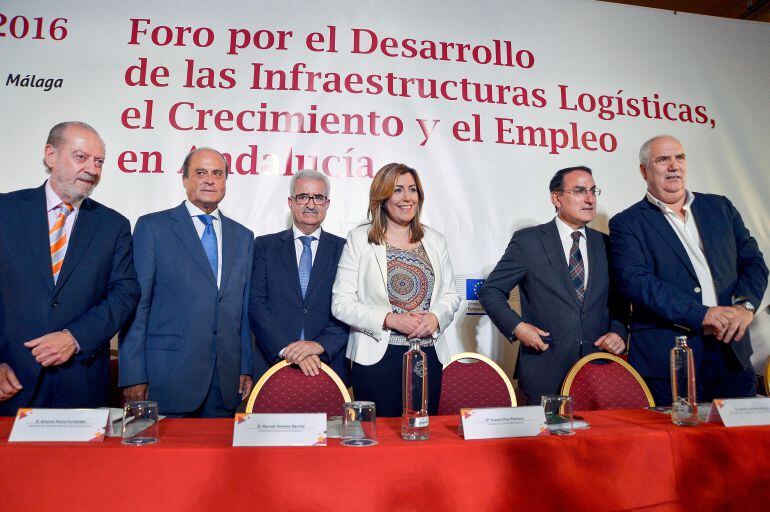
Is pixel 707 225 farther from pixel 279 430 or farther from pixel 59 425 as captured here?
pixel 59 425

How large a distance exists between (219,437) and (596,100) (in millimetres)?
3291

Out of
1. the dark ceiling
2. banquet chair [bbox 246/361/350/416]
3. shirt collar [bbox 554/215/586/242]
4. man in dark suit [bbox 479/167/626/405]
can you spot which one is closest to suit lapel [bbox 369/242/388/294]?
banquet chair [bbox 246/361/350/416]

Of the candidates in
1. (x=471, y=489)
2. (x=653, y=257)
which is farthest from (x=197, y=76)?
(x=471, y=489)

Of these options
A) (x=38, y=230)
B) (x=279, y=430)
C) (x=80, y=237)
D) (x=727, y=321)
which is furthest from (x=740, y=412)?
(x=38, y=230)

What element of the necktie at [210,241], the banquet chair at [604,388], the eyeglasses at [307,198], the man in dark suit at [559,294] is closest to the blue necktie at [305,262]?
the eyeglasses at [307,198]

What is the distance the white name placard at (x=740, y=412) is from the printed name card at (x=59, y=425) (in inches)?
61.1

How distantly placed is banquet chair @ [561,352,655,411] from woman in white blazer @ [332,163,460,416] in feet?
1.70

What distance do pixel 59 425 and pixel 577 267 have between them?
2191mm

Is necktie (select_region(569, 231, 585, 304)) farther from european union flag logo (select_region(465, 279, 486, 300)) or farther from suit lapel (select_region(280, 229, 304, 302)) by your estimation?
suit lapel (select_region(280, 229, 304, 302))

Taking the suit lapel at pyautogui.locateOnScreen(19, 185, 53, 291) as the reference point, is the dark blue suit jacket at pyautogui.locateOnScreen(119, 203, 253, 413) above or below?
below

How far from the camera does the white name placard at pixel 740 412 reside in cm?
141

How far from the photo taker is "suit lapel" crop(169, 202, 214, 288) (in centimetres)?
239

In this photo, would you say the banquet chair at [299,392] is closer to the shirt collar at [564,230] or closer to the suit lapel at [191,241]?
the suit lapel at [191,241]

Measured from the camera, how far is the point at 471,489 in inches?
46.4
